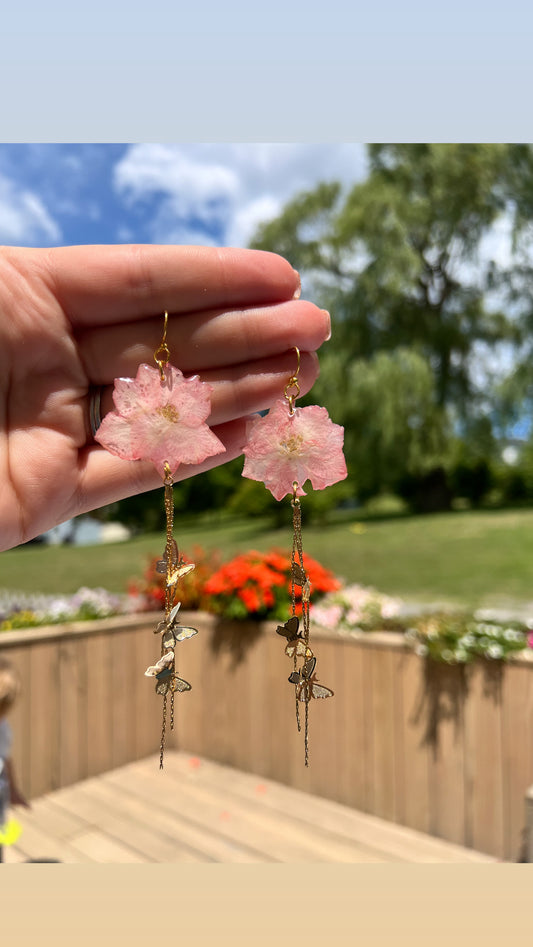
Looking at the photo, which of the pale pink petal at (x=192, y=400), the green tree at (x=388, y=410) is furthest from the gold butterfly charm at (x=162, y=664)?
the green tree at (x=388, y=410)

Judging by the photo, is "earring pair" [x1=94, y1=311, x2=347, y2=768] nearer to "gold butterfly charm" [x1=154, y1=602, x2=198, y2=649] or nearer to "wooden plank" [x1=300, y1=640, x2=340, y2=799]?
"gold butterfly charm" [x1=154, y1=602, x2=198, y2=649]

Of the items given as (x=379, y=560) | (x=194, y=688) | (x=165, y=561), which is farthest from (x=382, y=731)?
(x=379, y=560)

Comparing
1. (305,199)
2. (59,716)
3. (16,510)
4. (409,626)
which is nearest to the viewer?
(16,510)

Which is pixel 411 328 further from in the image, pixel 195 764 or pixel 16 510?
pixel 16 510

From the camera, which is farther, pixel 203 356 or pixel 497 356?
pixel 497 356

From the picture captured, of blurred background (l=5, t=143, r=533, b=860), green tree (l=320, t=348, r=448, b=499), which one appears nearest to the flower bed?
blurred background (l=5, t=143, r=533, b=860)

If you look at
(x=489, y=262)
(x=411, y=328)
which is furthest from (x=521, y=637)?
(x=489, y=262)
